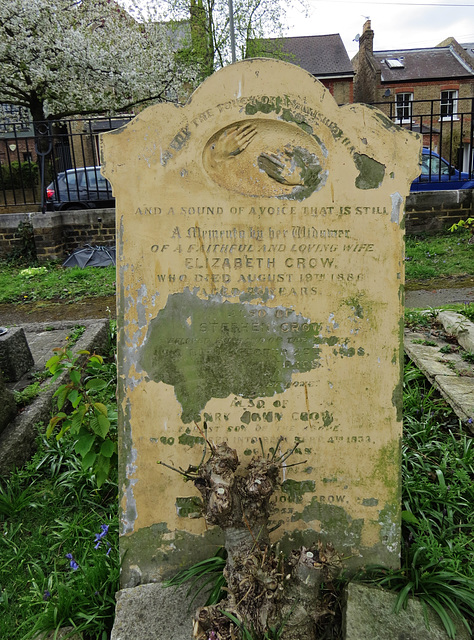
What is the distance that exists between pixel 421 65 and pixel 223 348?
31407 millimetres

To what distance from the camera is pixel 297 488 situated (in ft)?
7.20

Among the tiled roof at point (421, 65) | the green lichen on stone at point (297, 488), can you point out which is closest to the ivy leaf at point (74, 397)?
the green lichen on stone at point (297, 488)

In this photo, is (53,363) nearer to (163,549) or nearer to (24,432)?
(24,432)

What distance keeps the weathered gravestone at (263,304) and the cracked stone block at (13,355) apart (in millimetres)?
1961

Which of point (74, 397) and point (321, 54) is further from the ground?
point (321, 54)

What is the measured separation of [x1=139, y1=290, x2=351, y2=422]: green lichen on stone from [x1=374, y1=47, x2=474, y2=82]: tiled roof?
29.5m

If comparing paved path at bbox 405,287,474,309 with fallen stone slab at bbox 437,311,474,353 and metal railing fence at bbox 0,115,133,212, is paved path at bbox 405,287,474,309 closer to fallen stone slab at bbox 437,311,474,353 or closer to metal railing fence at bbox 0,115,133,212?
fallen stone slab at bbox 437,311,474,353

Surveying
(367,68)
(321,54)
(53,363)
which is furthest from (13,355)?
(321,54)

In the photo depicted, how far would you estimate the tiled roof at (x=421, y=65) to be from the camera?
27.1 m

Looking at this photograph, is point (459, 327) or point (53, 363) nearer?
point (53, 363)

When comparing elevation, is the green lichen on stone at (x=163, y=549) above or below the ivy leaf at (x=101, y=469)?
below

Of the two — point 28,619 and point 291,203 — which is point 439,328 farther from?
point 28,619

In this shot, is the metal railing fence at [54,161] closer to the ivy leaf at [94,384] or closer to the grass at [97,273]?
the grass at [97,273]

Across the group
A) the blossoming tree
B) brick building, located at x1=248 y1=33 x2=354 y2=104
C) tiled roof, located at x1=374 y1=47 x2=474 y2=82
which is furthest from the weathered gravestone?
tiled roof, located at x1=374 y1=47 x2=474 y2=82
